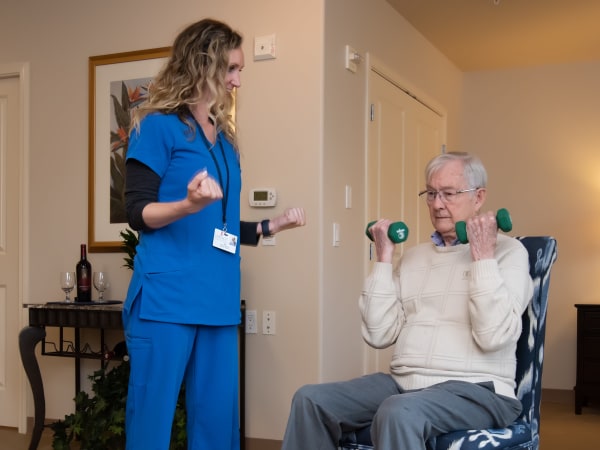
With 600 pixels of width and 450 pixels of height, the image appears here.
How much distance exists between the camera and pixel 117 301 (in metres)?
4.03

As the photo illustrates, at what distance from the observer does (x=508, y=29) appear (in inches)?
205

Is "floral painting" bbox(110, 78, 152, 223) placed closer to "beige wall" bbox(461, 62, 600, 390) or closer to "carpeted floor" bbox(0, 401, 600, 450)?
"carpeted floor" bbox(0, 401, 600, 450)

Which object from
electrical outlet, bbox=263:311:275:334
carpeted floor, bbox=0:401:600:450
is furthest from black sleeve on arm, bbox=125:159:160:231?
carpeted floor, bbox=0:401:600:450

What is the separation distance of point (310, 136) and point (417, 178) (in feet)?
5.45

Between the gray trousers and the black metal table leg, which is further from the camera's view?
the black metal table leg

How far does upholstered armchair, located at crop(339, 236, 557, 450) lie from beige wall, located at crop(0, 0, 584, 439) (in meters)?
1.57

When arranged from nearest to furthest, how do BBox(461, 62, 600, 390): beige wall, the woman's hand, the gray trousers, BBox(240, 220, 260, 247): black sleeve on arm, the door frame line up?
the woman's hand → the gray trousers → BBox(240, 220, 260, 247): black sleeve on arm → the door frame → BBox(461, 62, 600, 390): beige wall

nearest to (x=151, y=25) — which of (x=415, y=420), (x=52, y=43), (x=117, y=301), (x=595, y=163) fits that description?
(x=52, y=43)

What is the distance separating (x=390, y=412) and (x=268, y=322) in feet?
6.50

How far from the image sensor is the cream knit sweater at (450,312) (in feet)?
6.51

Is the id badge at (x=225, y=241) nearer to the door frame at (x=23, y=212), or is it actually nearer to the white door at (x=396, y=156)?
the white door at (x=396, y=156)

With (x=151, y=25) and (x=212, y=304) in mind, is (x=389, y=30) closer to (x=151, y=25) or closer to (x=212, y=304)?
(x=151, y=25)

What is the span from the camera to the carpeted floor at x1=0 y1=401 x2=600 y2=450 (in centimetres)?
406

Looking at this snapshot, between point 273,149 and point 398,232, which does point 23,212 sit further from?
point 398,232
